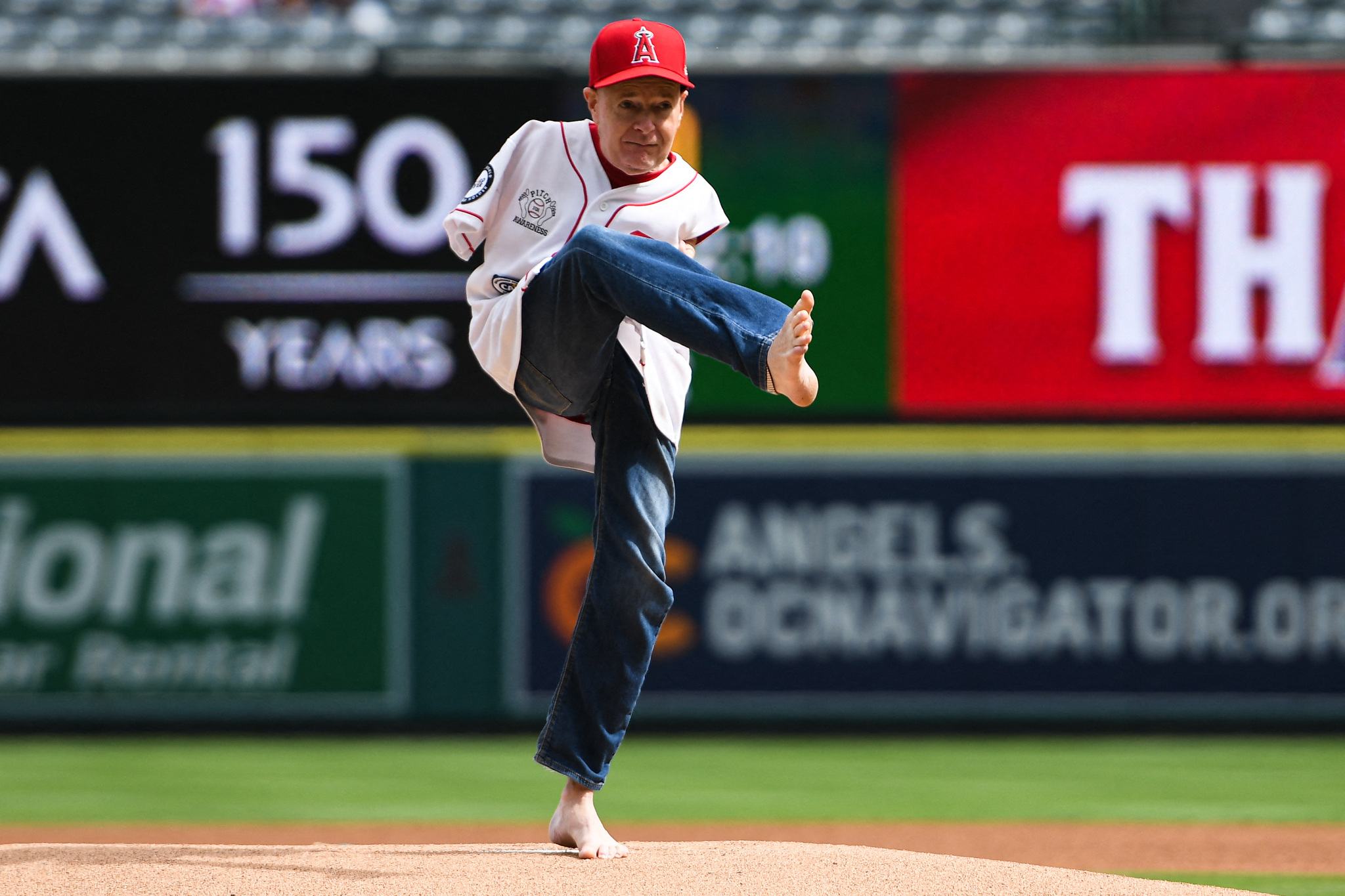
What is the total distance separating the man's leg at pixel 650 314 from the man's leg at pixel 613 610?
15cm

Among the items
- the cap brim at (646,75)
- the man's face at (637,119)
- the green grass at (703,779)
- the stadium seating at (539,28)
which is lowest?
the green grass at (703,779)

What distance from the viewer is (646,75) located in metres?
3.87

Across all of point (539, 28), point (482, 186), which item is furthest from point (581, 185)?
point (539, 28)

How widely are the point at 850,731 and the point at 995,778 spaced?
113cm

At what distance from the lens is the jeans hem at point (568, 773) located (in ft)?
13.5

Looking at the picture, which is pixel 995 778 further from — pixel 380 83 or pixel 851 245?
pixel 380 83

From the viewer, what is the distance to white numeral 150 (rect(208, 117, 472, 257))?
8.34 m

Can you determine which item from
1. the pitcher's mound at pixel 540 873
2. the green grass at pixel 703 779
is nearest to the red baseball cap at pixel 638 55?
the pitcher's mound at pixel 540 873

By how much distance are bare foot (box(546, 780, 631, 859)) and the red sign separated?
14.8ft

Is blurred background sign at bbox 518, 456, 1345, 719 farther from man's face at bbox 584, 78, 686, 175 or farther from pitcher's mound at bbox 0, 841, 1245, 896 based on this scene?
man's face at bbox 584, 78, 686, 175

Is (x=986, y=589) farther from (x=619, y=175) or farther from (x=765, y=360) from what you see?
(x=765, y=360)

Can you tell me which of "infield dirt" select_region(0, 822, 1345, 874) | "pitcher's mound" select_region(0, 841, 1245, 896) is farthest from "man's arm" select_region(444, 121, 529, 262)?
"infield dirt" select_region(0, 822, 1345, 874)

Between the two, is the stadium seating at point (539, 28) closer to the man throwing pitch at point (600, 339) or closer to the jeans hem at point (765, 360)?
the man throwing pitch at point (600, 339)

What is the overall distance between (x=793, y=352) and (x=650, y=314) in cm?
34
